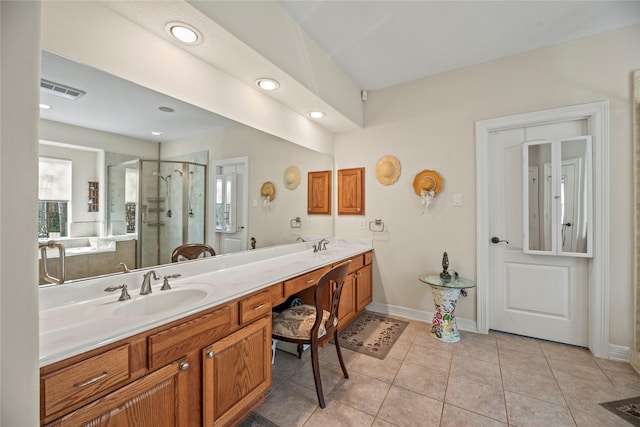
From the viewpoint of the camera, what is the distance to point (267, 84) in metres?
2.05

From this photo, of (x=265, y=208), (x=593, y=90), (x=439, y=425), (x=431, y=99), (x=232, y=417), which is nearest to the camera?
(x=232, y=417)

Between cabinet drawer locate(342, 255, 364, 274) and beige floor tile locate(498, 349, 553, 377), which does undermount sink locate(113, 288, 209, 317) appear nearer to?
cabinet drawer locate(342, 255, 364, 274)

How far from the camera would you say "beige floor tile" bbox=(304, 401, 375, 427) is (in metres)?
1.48

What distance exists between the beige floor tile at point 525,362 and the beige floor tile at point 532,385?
0.06 metres

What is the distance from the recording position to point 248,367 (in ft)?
4.57

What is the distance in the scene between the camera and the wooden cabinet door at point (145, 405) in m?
0.84

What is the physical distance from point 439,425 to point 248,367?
111 cm


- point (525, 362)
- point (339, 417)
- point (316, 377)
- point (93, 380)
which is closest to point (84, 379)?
point (93, 380)

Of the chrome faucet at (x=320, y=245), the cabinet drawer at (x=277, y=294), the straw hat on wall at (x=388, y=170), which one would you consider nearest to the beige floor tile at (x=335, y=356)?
the cabinet drawer at (x=277, y=294)

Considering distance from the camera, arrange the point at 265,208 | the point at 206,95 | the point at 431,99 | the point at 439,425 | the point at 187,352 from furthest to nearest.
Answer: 1. the point at 431,99
2. the point at 265,208
3. the point at 206,95
4. the point at 439,425
5. the point at 187,352

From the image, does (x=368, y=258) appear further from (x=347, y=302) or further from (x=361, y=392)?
(x=361, y=392)

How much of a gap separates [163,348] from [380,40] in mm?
2602

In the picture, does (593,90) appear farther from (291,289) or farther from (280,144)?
(291,289)

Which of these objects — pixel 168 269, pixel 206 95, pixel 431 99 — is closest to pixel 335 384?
pixel 168 269
